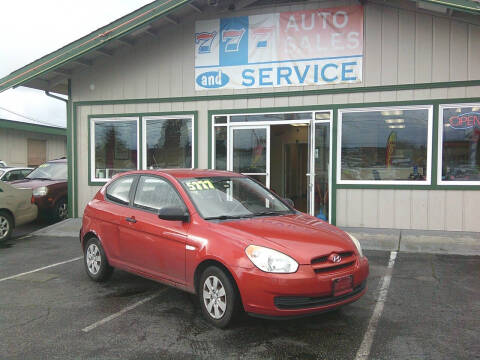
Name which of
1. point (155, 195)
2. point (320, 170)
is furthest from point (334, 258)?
point (320, 170)

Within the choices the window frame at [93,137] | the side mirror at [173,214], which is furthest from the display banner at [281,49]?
the side mirror at [173,214]

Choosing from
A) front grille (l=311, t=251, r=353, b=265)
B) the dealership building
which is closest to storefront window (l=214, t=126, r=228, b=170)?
the dealership building

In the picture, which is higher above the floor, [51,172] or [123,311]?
[51,172]

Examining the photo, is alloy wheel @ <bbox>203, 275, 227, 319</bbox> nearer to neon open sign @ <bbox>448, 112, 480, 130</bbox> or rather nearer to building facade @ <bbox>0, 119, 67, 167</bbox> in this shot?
neon open sign @ <bbox>448, 112, 480, 130</bbox>

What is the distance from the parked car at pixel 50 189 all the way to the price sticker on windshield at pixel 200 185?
25.7 feet

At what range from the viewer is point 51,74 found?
1116 cm

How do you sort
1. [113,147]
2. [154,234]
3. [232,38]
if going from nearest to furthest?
[154,234], [232,38], [113,147]

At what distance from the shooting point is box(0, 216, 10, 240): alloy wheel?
930 cm

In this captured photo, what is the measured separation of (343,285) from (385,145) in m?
5.96

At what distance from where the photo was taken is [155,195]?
5.41 m

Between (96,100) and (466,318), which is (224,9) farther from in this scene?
(466,318)

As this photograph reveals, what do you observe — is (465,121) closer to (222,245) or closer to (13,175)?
(222,245)

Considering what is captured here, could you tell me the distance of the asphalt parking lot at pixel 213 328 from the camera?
381 cm

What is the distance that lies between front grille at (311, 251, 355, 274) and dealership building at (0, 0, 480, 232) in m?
5.35
